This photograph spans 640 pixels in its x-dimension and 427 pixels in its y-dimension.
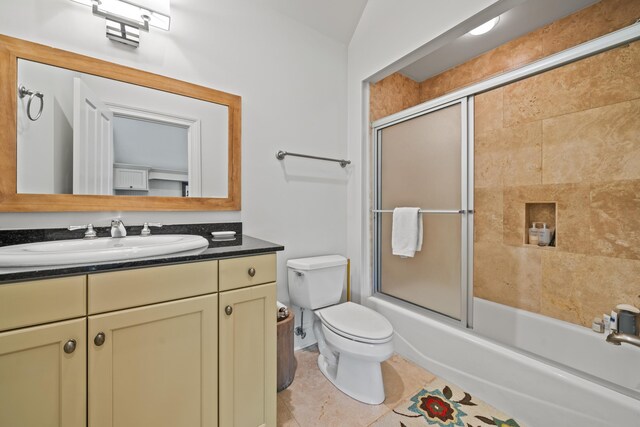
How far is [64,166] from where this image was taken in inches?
48.1

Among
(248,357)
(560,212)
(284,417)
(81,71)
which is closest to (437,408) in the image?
(284,417)

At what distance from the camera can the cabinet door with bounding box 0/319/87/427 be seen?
715mm

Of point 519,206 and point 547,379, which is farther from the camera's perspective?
point 519,206

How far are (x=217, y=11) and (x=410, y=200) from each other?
5.72 ft

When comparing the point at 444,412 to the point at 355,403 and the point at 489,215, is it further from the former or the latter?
the point at 489,215

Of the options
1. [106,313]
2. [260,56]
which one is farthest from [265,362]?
[260,56]

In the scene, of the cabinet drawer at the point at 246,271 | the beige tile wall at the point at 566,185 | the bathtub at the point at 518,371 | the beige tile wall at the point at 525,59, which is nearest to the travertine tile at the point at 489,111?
the beige tile wall at the point at 566,185

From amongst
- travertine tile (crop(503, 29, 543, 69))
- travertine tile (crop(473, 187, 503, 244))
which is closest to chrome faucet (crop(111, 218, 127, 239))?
travertine tile (crop(473, 187, 503, 244))

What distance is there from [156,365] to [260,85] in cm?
163

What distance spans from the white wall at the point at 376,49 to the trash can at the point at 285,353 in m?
0.79

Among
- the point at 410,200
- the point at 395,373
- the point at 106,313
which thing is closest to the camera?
the point at 106,313

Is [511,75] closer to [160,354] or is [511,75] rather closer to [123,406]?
[160,354]

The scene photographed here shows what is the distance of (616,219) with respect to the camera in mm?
1533

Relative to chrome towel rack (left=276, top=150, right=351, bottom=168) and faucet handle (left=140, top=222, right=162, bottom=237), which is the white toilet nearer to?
chrome towel rack (left=276, top=150, right=351, bottom=168)
